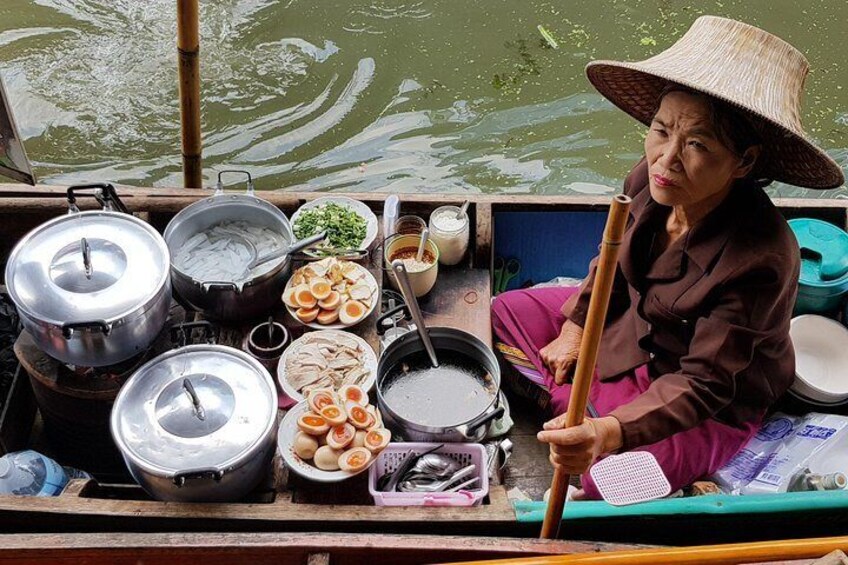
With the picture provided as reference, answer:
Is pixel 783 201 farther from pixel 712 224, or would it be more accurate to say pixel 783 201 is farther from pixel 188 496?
pixel 188 496

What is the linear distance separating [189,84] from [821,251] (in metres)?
2.72

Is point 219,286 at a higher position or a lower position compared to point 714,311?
lower

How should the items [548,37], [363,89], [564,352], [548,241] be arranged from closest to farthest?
[564,352]
[548,241]
[363,89]
[548,37]

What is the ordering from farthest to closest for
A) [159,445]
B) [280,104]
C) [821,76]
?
[821,76] < [280,104] < [159,445]

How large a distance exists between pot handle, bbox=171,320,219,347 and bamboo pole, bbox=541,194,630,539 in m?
1.29

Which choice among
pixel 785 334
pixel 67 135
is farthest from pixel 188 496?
pixel 67 135

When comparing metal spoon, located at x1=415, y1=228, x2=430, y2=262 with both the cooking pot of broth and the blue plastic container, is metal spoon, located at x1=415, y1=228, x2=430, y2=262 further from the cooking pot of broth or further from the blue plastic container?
the blue plastic container

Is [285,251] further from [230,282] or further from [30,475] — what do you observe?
[30,475]

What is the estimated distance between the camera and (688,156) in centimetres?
218

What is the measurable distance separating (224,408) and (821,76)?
528 centimetres

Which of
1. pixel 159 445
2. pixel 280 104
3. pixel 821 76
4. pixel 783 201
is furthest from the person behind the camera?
pixel 821 76

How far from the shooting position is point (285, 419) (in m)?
2.50

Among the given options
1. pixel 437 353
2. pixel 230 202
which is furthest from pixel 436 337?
pixel 230 202

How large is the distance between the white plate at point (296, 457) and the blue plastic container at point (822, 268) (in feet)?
6.54
